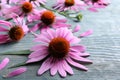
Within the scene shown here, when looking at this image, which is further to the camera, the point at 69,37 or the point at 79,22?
the point at 79,22

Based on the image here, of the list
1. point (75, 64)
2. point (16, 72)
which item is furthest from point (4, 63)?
point (75, 64)

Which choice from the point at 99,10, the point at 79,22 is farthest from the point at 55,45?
the point at 99,10

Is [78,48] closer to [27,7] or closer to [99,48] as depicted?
[99,48]

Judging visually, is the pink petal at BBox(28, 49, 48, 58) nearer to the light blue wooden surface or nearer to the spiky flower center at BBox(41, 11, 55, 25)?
the light blue wooden surface

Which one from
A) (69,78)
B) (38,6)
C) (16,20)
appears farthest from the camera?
(38,6)

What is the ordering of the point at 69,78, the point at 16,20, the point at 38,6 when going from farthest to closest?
the point at 38,6 → the point at 16,20 → the point at 69,78

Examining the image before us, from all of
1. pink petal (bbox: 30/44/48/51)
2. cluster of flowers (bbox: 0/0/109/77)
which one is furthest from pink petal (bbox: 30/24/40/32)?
pink petal (bbox: 30/44/48/51)

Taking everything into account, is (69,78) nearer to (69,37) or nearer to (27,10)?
(69,37)

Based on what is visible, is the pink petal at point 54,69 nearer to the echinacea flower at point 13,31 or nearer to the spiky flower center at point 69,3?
the echinacea flower at point 13,31
